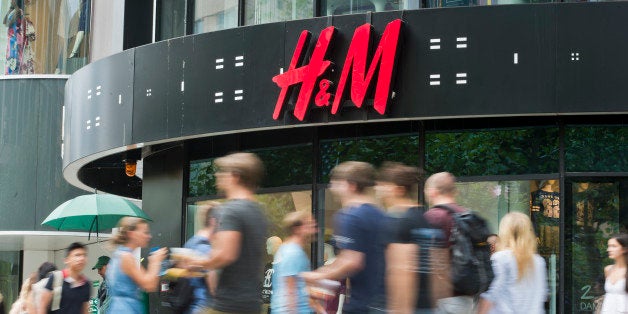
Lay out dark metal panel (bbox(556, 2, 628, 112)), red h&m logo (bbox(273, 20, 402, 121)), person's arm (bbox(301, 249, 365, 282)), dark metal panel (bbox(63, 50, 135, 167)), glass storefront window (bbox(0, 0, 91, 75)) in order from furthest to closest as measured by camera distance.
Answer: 1. glass storefront window (bbox(0, 0, 91, 75))
2. dark metal panel (bbox(63, 50, 135, 167))
3. red h&m logo (bbox(273, 20, 402, 121))
4. dark metal panel (bbox(556, 2, 628, 112))
5. person's arm (bbox(301, 249, 365, 282))

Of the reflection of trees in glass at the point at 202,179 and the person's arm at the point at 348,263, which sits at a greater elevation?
the reflection of trees in glass at the point at 202,179

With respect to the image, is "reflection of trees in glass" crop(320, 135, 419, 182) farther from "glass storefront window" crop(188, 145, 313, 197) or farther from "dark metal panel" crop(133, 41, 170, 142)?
"dark metal panel" crop(133, 41, 170, 142)

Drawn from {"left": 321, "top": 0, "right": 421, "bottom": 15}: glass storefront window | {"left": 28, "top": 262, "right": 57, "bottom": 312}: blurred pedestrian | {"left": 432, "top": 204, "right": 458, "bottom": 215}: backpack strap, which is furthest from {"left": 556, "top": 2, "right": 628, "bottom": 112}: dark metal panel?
{"left": 28, "top": 262, "right": 57, "bottom": 312}: blurred pedestrian

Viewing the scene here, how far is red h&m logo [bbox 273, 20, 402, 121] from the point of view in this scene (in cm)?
1270

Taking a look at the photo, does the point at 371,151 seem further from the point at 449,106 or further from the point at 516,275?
the point at 516,275

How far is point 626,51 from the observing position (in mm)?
12219

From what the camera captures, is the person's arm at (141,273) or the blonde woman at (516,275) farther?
the person's arm at (141,273)

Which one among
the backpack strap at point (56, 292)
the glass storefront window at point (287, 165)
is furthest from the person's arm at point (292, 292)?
the glass storefront window at point (287, 165)

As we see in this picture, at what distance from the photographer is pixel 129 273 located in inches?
335

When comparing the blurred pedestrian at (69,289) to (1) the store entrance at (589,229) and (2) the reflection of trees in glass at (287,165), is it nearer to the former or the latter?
(2) the reflection of trees in glass at (287,165)

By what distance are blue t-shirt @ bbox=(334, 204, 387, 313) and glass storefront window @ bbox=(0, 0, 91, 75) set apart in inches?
675

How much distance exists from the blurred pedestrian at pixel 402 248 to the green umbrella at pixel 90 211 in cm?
859

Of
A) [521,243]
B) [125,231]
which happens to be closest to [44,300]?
[125,231]

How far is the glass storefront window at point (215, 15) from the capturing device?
1571 centimetres
